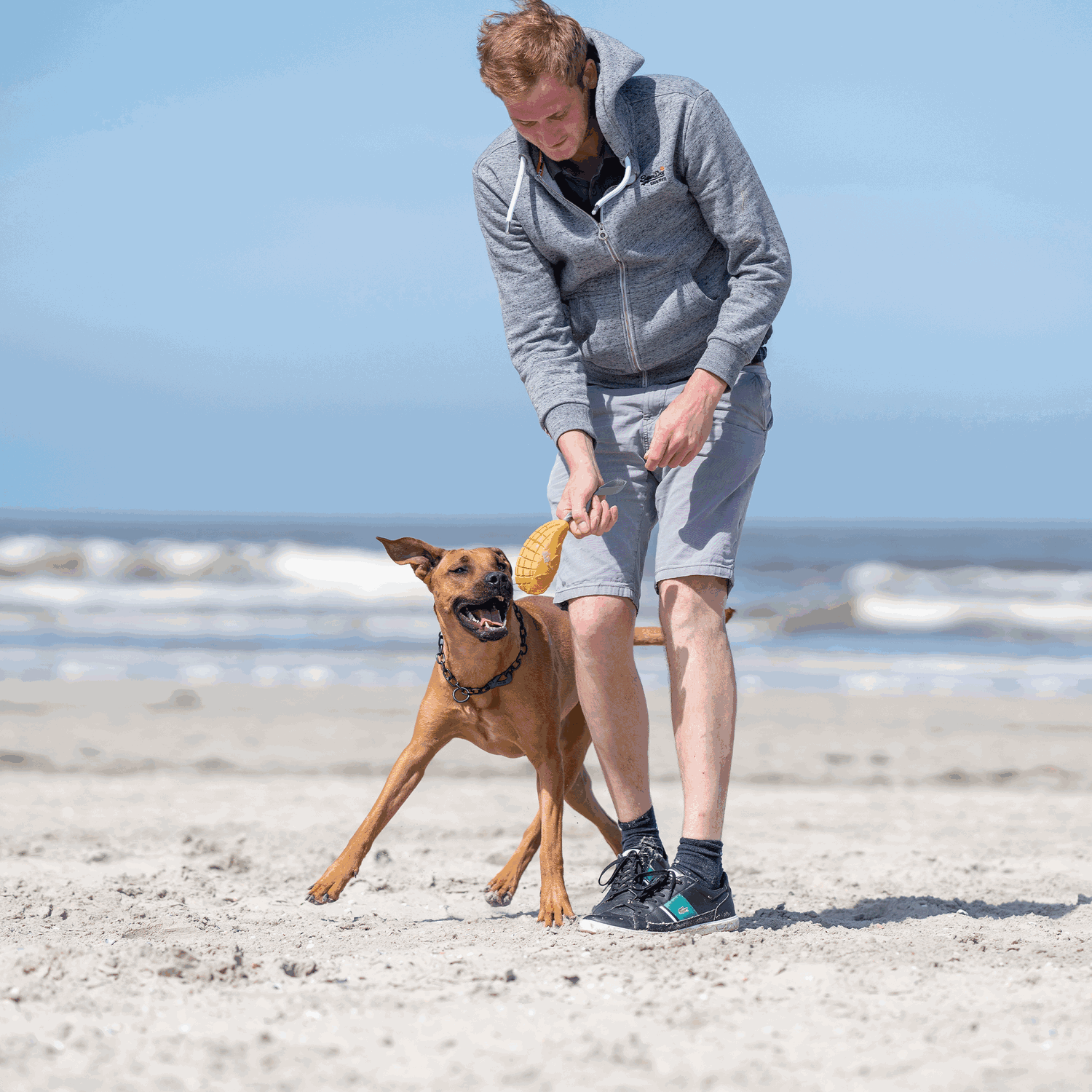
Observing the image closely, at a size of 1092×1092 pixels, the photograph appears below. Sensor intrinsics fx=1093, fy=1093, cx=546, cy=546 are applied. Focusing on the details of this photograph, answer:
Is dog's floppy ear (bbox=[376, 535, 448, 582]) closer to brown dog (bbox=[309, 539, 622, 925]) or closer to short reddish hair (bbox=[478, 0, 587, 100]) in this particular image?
brown dog (bbox=[309, 539, 622, 925])

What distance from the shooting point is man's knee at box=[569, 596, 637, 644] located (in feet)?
9.90

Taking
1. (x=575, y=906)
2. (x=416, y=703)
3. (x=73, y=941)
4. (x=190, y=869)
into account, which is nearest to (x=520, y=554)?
(x=575, y=906)

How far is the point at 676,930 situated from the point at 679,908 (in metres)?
0.06

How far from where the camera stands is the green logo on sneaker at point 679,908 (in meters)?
2.77

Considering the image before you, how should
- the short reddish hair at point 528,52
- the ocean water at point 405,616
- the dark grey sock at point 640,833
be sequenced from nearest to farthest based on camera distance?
the short reddish hair at point 528,52
the dark grey sock at point 640,833
the ocean water at point 405,616

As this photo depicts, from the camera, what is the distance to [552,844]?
3.26 m

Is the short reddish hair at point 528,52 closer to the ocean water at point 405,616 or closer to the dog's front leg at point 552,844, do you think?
the dog's front leg at point 552,844

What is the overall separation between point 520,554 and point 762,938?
3.90 ft

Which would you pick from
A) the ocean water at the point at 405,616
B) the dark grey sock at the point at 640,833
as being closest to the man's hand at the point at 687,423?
the dark grey sock at the point at 640,833

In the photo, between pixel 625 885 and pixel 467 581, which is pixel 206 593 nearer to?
pixel 467 581

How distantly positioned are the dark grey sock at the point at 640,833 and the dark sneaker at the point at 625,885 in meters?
0.02

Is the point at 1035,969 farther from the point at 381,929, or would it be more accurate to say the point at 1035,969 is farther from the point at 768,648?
the point at 768,648

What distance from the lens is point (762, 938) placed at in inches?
106

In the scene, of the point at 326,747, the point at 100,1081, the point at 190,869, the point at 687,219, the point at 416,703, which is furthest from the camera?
the point at 416,703
